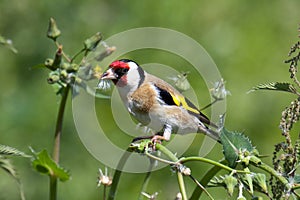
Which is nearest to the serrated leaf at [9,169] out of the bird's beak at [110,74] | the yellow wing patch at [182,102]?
the bird's beak at [110,74]

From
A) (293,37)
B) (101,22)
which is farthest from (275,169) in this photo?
(293,37)

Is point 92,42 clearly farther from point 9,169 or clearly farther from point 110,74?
point 9,169

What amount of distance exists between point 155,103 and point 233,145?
4.60ft

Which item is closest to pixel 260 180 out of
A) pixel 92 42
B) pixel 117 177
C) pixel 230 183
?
pixel 230 183

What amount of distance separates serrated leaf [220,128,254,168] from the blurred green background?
255 cm

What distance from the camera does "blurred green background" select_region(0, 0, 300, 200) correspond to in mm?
4328

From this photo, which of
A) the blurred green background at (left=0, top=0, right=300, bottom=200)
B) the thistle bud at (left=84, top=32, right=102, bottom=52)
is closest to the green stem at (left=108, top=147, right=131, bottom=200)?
the thistle bud at (left=84, top=32, right=102, bottom=52)

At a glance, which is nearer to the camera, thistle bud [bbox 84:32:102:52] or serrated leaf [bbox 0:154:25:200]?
serrated leaf [bbox 0:154:25:200]

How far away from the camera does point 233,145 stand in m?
1.58

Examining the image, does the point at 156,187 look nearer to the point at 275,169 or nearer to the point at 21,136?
the point at 21,136

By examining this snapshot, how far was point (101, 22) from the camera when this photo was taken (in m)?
5.27

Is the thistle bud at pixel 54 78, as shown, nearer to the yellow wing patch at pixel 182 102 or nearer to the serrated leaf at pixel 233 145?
the serrated leaf at pixel 233 145

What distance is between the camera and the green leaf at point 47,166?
62.4 inches

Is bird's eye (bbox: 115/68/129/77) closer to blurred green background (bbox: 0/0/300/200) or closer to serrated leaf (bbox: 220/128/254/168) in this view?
serrated leaf (bbox: 220/128/254/168)
